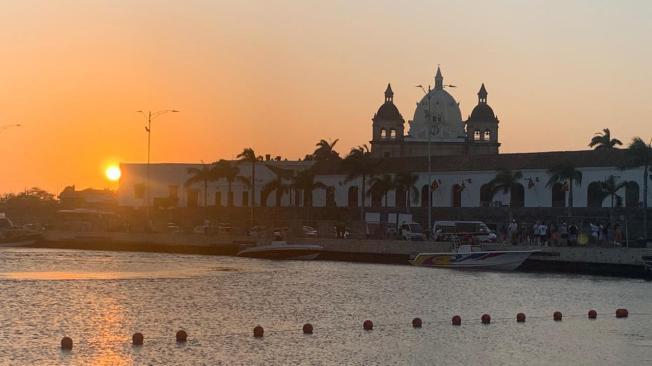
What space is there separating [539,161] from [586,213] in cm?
1286

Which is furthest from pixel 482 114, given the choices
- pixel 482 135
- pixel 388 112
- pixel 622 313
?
pixel 622 313

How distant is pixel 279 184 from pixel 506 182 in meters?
31.6

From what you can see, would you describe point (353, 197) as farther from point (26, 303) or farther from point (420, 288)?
point (26, 303)

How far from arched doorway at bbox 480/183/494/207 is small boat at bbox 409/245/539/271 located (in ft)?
142

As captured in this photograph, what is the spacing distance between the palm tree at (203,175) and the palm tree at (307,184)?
1135 cm

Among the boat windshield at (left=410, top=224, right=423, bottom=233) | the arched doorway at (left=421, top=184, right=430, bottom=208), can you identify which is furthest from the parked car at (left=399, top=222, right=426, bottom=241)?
the arched doorway at (left=421, top=184, right=430, bottom=208)

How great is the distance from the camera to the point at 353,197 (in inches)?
5448

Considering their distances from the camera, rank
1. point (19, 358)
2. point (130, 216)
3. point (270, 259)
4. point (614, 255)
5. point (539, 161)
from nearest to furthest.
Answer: point (19, 358), point (614, 255), point (270, 259), point (539, 161), point (130, 216)

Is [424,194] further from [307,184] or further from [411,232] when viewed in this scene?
[411,232]

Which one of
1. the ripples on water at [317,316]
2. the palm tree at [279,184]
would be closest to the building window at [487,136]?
the palm tree at [279,184]

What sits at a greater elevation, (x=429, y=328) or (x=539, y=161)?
(x=539, y=161)

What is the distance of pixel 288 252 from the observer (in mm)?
93000

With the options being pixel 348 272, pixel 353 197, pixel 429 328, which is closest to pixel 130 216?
pixel 353 197

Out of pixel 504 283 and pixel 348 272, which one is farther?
pixel 348 272
